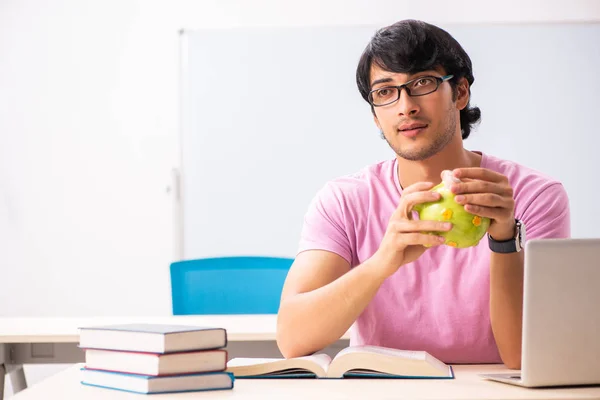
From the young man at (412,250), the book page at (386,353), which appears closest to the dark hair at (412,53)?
the young man at (412,250)

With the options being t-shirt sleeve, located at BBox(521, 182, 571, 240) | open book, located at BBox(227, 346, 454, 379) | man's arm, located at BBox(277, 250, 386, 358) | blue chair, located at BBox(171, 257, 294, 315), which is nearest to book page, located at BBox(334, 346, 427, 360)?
open book, located at BBox(227, 346, 454, 379)

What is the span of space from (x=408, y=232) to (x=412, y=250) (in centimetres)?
9

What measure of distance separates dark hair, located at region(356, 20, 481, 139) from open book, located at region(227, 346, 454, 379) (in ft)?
2.19

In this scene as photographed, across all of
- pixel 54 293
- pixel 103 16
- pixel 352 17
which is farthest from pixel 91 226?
pixel 352 17

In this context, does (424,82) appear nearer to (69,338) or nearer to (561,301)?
(561,301)

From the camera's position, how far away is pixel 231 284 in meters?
2.82

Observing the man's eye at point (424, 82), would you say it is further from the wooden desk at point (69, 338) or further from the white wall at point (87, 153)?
the white wall at point (87, 153)

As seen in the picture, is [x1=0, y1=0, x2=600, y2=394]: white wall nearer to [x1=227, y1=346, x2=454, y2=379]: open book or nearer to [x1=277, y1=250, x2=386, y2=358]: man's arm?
[x1=277, y1=250, x2=386, y2=358]: man's arm

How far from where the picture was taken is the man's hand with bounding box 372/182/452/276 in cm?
132

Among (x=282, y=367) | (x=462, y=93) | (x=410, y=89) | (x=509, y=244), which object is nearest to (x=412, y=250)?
(x=509, y=244)

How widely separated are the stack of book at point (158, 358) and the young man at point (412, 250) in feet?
1.15

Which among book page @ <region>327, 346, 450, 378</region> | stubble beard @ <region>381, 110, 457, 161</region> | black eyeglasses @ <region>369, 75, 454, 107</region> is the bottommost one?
book page @ <region>327, 346, 450, 378</region>

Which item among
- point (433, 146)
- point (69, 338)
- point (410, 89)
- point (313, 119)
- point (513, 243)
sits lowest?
point (69, 338)

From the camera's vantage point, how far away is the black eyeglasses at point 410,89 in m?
1.71
